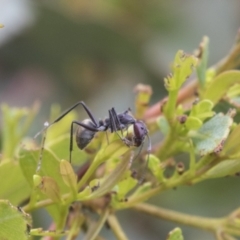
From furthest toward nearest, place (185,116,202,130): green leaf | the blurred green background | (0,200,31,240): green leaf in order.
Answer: the blurred green background → (185,116,202,130): green leaf → (0,200,31,240): green leaf

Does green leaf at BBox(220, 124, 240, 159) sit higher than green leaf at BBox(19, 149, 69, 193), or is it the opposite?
green leaf at BBox(19, 149, 69, 193)

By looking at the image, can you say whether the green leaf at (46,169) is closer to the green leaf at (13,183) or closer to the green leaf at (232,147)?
the green leaf at (13,183)

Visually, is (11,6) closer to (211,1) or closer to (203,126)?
(211,1)

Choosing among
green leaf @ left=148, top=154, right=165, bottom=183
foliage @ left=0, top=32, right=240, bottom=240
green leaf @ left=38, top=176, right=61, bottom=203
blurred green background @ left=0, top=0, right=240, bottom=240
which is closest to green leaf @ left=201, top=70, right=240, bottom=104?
foliage @ left=0, top=32, right=240, bottom=240

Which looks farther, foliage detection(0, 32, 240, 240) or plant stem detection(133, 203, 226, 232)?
plant stem detection(133, 203, 226, 232)

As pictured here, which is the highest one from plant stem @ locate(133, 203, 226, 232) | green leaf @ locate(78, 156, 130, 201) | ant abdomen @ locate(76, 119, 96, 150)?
ant abdomen @ locate(76, 119, 96, 150)

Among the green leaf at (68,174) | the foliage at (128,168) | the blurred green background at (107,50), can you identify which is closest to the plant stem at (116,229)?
the foliage at (128,168)

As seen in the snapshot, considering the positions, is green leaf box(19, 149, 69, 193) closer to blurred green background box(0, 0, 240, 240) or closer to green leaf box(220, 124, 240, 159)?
green leaf box(220, 124, 240, 159)
